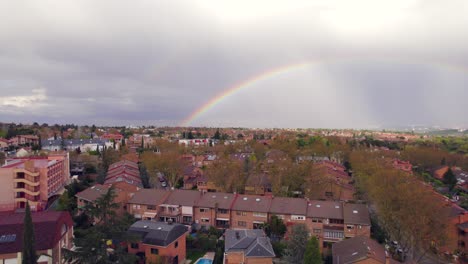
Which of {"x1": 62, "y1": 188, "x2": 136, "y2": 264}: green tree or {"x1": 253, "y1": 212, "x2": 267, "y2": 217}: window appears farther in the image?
{"x1": 253, "y1": 212, "x2": 267, "y2": 217}: window

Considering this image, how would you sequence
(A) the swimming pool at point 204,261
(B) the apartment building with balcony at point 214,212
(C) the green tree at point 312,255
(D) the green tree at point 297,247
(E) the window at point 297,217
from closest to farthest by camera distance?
(C) the green tree at point 312,255 < (D) the green tree at point 297,247 < (A) the swimming pool at point 204,261 < (E) the window at point 297,217 < (B) the apartment building with balcony at point 214,212

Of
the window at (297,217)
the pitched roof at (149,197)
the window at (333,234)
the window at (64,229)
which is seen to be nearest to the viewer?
the window at (64,229)

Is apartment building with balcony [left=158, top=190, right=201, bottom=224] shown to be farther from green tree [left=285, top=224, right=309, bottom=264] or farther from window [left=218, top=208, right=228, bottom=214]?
green tree [left=285, top=224, right=309, bottom=264]

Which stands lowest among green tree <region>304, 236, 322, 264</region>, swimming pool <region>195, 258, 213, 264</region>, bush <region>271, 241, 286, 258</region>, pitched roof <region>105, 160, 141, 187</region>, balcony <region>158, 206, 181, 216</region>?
swimming pool <region>195, 258, 213, 264</region>

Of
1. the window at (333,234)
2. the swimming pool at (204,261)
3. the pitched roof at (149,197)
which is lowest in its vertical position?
the swimming pool at (204,261)

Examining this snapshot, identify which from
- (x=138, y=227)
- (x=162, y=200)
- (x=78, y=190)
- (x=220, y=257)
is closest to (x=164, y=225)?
(x=138, y=227)

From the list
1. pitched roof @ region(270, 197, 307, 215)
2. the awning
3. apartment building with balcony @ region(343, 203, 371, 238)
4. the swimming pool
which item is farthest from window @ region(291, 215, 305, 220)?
the awning

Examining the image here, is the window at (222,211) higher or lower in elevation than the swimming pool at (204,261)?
higher

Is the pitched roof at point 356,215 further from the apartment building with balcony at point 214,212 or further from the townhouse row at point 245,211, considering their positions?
the apartment building with balcony at point 214,212

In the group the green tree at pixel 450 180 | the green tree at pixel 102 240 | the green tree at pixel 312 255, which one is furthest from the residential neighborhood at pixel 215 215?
the green tree at pixel 312 255
